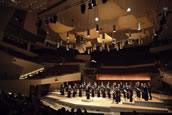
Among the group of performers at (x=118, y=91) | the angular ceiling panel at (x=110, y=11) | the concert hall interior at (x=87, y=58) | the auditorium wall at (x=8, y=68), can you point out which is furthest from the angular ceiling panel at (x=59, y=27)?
the auditorium wall at (x=8, y=68)

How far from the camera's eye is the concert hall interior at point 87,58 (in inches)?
211

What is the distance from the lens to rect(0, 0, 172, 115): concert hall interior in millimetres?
5371

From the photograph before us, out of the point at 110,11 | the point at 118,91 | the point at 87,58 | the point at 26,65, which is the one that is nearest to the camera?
the point at 110,11

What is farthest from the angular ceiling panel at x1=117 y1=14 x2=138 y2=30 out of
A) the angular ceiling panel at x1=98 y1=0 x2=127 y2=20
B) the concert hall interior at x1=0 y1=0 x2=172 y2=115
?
the angular ceiling panel at x1=98 y1=0 x2=127 y2=20

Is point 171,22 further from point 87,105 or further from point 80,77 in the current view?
point 80,77

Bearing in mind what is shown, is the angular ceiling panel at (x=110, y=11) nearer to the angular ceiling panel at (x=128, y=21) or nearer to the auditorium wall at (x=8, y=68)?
the angular ceiling panel at (x=128, y=21)

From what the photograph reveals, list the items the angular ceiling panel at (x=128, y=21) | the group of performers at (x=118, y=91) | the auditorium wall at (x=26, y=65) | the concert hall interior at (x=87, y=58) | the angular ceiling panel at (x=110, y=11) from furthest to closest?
the auditorium wall at (x=26, y=65) → the group of performers at (x=118, y=91) → the angular ceiling panel at (x=128, y=21) → the angular ceiling panel at (x=110, y=11) → the concert hall interior at (x=87, y=58)

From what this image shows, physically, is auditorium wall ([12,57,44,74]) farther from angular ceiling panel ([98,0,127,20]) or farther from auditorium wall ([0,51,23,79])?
angular ceiling panel ([98,0,127,20])

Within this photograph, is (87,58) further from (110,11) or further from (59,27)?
(110,11)

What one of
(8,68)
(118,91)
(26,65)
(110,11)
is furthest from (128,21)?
(8,68)

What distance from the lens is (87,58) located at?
15.1 m

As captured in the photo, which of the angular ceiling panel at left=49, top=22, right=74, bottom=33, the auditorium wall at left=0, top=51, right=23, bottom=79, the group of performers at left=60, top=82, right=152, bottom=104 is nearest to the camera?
the group of performers at left=60, top=82, right=152, bottom=104

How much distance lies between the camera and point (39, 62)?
1305cm

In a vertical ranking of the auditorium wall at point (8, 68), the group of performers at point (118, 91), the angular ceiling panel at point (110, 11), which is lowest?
the group of performers at point (118, 91)
